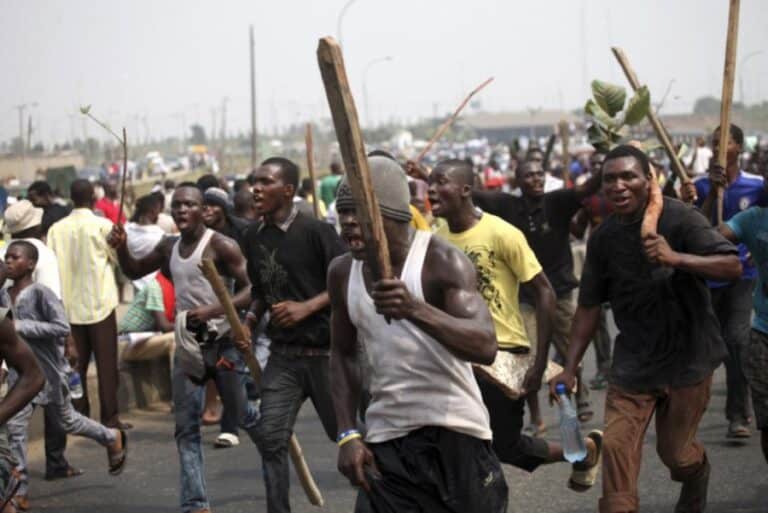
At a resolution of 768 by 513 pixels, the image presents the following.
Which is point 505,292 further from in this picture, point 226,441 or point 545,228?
point 226,441

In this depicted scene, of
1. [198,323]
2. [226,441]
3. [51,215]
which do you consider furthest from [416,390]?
[51,215]

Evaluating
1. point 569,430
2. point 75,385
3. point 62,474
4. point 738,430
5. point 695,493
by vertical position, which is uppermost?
point 569,430

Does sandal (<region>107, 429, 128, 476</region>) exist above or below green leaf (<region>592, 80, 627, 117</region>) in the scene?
below

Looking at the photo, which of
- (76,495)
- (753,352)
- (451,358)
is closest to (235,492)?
(76,495)

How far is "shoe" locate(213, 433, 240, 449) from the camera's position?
9.57 meters

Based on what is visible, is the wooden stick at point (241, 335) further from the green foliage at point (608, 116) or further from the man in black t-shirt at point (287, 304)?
the green foliage at point (608, 116)

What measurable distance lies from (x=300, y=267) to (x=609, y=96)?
179 centimetres

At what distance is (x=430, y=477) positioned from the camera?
15.3 ft

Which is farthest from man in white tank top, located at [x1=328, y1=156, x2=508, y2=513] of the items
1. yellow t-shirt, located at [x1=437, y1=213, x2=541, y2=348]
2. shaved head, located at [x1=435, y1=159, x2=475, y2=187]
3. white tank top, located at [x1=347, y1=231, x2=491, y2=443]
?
shaved head, located at [x1=435, y1=159, x2=475, y2=187]

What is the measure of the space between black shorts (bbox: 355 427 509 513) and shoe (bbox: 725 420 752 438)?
455cm

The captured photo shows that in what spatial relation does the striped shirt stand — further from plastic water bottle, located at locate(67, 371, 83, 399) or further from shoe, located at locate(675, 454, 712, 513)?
shoe, located at locate(675, 454, 712, 513)

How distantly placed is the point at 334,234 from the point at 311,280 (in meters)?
0.27

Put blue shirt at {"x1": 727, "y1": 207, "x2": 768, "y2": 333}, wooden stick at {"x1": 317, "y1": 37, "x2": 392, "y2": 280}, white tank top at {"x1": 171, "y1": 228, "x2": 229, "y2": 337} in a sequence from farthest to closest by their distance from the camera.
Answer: white tank top at {"x1": 171, "y1": 228, "x2": 229, "y2": 337}, blue shirt at {"x1": 727, "y1": 207, "x2": 768, "y2": 333}, wooden stick at {"x1": 317, "y1": 37, "x2": 392, "y2": 280}

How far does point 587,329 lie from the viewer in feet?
20.5
